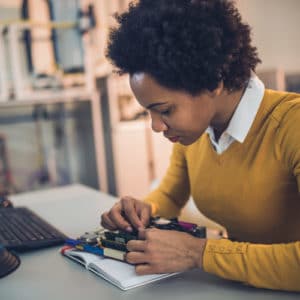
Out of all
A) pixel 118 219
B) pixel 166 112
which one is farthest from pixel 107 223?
pixel 166 112

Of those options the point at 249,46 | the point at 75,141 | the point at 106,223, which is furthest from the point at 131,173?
the point at 249,46

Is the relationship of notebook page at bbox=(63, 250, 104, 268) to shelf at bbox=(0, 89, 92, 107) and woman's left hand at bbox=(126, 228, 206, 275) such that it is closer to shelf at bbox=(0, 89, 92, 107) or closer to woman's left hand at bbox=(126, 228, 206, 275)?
woman's left hand at bbox=(126, 228, 206, 275)

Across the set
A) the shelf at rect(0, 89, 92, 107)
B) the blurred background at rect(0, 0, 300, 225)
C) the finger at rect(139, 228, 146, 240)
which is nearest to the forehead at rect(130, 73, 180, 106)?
the finger at rect(139, 228, 146, 240)

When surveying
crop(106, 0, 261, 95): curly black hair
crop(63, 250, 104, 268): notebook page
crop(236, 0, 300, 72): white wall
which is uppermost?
crop(236, 0, 300, 72): white wall

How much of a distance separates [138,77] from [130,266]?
1.19 ft

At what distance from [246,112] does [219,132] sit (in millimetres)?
97

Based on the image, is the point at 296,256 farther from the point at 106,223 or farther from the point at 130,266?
the point at 106,223

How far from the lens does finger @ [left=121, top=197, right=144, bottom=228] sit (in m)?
0.92

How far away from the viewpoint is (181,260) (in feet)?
2.39

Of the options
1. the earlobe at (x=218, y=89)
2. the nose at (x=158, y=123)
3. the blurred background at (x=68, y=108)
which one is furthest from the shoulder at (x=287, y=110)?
A: the blurred background at (x=68, y=108)

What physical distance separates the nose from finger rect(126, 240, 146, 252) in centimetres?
23

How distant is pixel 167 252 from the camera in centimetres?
74

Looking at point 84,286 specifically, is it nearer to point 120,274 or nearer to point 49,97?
point 120,274

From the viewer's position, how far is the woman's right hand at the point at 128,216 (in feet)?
3.01
